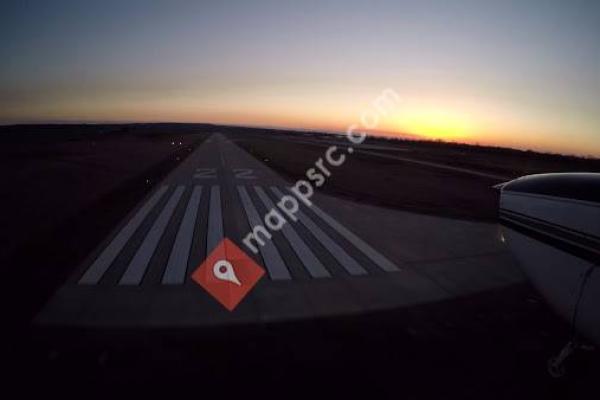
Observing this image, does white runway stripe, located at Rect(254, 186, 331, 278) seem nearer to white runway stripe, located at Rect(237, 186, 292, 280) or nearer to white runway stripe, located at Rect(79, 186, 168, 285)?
white runway stripe, located at Rect(237, 186, 292, 280)

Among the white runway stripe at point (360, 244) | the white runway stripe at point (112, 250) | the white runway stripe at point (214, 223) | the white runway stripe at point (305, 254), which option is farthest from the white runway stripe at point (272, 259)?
the white runway stripe at point (112, 250)

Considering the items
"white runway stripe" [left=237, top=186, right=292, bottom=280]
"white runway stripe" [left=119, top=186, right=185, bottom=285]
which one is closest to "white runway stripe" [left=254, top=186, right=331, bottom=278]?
"white runway stripe" [left=237, top=186, right=292, bottom=280]

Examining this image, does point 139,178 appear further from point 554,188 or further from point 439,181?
point 554,188

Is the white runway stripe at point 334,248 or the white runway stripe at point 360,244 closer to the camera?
the white runway stripe at point 334,248

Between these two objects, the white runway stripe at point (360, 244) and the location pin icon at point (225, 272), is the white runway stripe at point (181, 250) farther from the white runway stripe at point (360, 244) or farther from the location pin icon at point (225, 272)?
the white runway stripe at point (360, 244)

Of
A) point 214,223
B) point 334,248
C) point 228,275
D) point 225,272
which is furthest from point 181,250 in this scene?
point 334,248

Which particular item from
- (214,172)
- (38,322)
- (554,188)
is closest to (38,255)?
(38,322)
